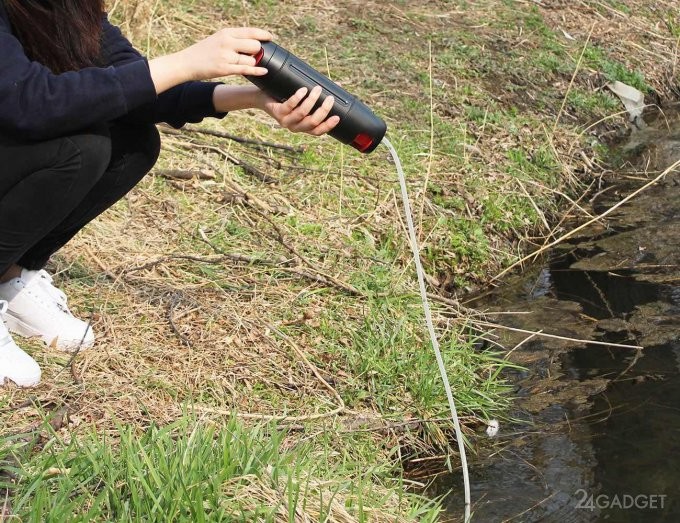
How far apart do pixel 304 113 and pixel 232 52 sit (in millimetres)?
225

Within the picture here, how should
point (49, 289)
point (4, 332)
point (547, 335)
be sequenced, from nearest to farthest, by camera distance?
point (4, 332) → point (49, 289) → point (547, 335)

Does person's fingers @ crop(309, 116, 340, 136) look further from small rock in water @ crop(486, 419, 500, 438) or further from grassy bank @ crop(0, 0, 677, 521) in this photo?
small rock in water @ crop(486, 419, 500, 438)

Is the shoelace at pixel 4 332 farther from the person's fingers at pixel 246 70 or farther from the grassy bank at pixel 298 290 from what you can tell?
the person's fingers at pixel 246 70

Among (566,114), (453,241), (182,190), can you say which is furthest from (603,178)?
(182,190)

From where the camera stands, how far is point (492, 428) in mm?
3152

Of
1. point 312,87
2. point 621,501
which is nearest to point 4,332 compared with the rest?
point 312,87

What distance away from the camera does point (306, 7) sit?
6.37 metres

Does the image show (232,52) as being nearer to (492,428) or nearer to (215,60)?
(215,60)

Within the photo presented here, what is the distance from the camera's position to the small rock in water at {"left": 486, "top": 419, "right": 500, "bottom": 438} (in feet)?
10.3

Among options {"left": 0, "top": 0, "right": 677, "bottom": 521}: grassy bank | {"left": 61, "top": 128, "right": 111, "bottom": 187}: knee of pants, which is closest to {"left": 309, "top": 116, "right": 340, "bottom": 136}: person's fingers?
{"left": 61, "top": 128, "right": 111, "bottom": 187}: knee of pants

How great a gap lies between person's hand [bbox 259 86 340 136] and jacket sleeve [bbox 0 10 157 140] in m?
0.31

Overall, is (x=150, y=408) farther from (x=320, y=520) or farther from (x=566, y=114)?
(x=566, y=114)

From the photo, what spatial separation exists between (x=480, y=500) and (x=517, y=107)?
3.37 meters

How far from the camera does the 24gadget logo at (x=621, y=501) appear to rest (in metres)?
2.72
